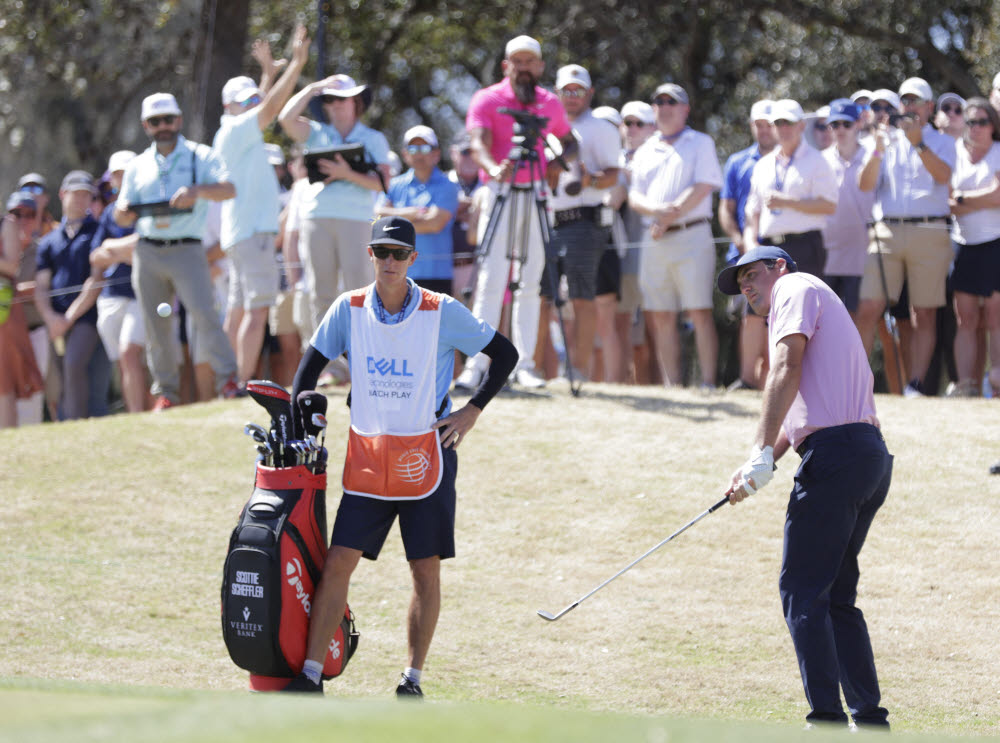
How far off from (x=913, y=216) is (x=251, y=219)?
506 cm

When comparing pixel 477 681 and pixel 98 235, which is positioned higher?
pixel 98 235

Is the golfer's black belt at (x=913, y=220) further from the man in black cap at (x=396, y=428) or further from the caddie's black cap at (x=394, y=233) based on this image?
the caddie's black cap at (x=394, y=233)

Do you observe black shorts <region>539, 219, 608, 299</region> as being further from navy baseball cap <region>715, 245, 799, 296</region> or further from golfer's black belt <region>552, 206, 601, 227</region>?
navy baseball cap <region>715, 245, 799, 296</region>

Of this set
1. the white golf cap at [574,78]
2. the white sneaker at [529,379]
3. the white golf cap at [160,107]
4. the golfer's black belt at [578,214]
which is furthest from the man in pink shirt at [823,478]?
the white golf cap at [160,107]

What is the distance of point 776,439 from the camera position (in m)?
Answer: 6.07

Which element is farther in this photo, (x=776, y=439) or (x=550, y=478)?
(x=550, y=478)

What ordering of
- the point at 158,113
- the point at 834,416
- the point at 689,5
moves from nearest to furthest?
the point at 834,416
the point at 158,113
the point at 689,5

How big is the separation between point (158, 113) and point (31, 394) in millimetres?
3383

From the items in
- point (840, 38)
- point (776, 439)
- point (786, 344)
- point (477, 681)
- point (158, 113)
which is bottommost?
point (477, 681)

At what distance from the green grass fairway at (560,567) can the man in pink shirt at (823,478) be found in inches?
18.3

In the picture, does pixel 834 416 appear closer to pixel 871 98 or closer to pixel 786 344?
pixel 786 344

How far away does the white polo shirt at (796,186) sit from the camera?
10.8 m

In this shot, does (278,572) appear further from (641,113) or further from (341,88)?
(641,113)

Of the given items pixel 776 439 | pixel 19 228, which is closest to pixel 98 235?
pixel 19 228
